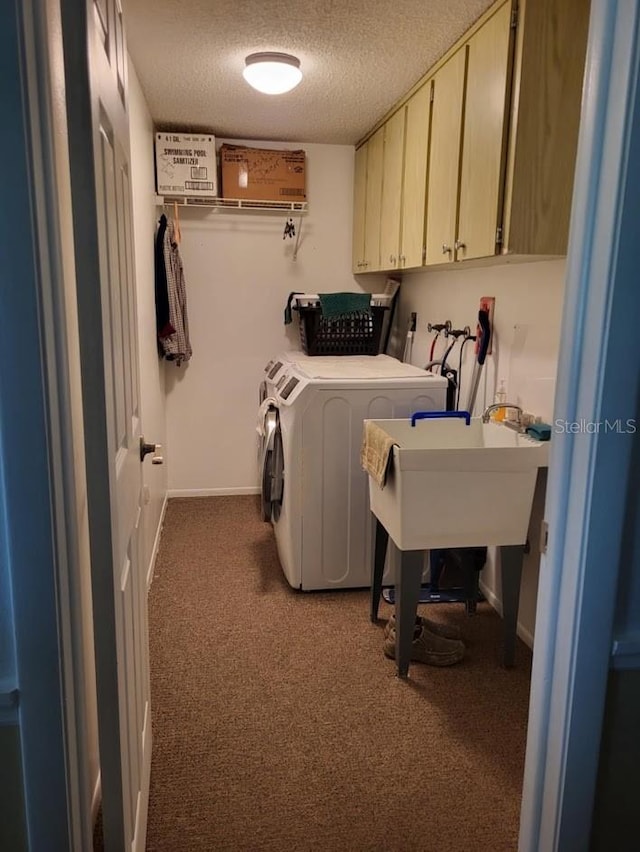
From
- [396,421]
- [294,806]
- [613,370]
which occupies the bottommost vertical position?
[294,806]

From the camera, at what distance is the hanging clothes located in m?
3.70

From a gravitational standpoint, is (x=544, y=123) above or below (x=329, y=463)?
above

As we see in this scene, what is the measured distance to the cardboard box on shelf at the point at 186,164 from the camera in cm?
385

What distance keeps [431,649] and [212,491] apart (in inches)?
94.6

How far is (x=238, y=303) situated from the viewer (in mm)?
4332

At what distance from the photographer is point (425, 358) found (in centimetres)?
383

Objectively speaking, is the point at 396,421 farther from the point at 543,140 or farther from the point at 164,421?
the point at 164,421

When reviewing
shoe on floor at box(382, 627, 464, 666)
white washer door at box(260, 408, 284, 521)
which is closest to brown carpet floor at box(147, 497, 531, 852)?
shoe on floor at box(382, 627, 464, 666)

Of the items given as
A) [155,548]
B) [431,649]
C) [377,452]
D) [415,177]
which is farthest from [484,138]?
[155,548]

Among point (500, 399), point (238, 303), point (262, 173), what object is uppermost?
point (262, 173)

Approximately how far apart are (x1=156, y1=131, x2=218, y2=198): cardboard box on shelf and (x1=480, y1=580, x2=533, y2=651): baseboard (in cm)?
281

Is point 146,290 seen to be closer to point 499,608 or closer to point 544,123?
point 544,123

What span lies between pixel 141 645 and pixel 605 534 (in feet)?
3.92

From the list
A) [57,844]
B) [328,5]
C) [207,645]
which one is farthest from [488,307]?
[57,844]
